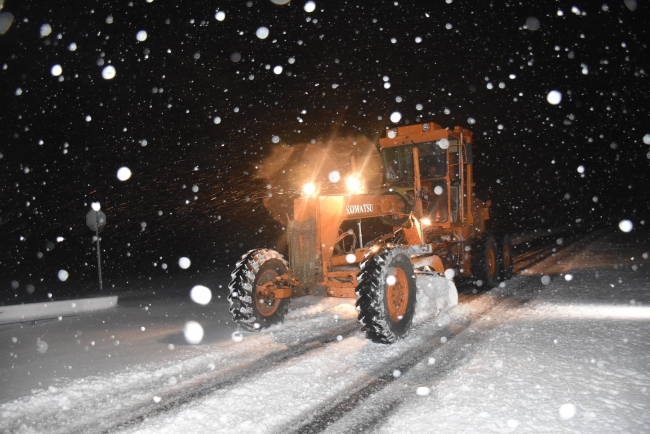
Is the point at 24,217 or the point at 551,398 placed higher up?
the point at 24,217

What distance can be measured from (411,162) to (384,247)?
3.48 metres

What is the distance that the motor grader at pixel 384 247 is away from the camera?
6172 millimetres

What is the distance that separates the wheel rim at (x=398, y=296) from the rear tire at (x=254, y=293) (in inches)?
73.5

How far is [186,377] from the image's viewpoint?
5020 millimetres

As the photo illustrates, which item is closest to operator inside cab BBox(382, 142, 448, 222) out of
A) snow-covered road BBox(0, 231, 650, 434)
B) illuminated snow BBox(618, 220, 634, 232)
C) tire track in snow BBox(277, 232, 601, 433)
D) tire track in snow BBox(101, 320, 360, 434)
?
snow-covered road BBox(0, 231, 650, 434)

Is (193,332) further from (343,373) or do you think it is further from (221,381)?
(343,373)

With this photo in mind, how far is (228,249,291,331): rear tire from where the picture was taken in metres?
6.65

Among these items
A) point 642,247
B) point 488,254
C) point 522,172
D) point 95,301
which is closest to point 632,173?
point 522,172

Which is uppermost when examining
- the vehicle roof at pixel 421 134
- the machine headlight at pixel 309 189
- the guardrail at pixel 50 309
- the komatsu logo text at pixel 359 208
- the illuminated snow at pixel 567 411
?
the vehicle roof at pixel 421 134

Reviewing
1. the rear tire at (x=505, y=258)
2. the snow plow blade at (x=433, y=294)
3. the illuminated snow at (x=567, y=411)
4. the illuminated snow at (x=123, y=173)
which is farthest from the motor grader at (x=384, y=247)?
the illuminated snow at (x=123, y=173)

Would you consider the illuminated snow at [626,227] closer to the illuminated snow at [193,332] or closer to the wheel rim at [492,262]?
the wheel rim at [492,262]

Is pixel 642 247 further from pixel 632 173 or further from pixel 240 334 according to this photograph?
pixel 632 173

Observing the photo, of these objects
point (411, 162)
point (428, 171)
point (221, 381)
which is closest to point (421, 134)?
point (411, 162)

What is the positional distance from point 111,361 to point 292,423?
2989 millimetres
